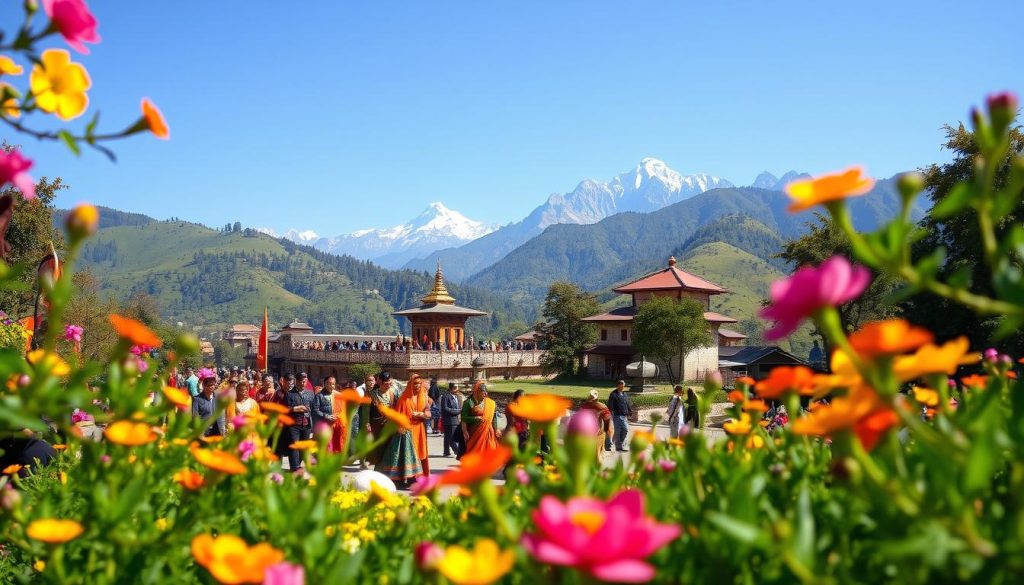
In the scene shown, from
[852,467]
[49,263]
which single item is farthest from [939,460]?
[49,263]

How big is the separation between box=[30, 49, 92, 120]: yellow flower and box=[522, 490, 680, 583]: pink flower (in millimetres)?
1564

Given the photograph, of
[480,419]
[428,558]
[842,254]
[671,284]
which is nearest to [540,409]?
[428,558]

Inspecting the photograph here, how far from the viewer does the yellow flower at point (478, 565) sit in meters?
1.13

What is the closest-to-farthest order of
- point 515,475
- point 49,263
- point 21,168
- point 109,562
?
1. point 21,168
2. point 109,562
3. point 515,475
4. point 49,263

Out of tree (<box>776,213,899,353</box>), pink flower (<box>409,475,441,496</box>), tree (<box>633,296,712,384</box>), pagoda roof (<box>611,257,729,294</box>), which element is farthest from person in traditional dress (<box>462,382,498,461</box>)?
pagoda roof (<box>611,257,729,294</box>)

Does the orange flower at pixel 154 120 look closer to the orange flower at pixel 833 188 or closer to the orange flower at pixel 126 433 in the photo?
the orange flower at pixel 126 433

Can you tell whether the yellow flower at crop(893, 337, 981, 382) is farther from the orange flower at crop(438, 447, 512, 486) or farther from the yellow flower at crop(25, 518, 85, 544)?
the yellow flower at crop(25, 518, 85, 544)

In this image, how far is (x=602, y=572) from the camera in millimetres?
1023

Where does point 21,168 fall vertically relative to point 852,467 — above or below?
above

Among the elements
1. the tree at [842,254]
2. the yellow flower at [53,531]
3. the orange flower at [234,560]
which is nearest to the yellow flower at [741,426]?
the orange flower at [234,560]

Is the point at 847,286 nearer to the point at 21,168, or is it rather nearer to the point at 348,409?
the point at 21,168

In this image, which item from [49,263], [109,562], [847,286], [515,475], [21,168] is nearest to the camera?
[847,286]

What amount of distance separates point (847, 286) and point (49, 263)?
517cm

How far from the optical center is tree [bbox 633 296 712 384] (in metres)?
35.6
